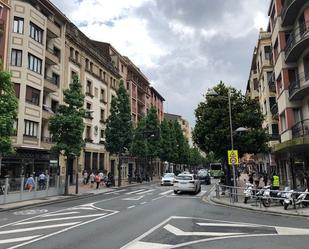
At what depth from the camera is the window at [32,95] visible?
32184 millimetres

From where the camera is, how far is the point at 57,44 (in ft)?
125

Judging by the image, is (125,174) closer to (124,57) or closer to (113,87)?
(113,87)

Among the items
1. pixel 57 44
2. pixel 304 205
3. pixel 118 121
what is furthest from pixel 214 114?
pixel 57 44

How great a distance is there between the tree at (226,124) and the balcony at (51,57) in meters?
17.4

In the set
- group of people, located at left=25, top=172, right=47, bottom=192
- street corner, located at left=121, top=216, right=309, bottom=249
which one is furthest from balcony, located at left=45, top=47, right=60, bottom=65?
street corner, located at left=121, top=216, right=309, bottom=249

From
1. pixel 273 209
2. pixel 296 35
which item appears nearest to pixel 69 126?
pixel 273 209

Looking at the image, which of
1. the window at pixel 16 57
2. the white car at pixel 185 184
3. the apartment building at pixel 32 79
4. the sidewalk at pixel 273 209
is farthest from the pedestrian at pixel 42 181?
the sidewalk at pixel 273 209

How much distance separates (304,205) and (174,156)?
49.1 meters

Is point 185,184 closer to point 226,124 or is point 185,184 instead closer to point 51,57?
point 226,124

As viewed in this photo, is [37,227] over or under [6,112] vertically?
under

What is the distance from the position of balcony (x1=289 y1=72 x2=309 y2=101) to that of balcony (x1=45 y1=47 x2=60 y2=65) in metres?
23.3

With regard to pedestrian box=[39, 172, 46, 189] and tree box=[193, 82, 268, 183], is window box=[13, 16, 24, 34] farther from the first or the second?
tree box=[193, 82, 268, 183]

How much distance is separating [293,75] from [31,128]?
76.5 ft

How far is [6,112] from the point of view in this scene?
779 inches
